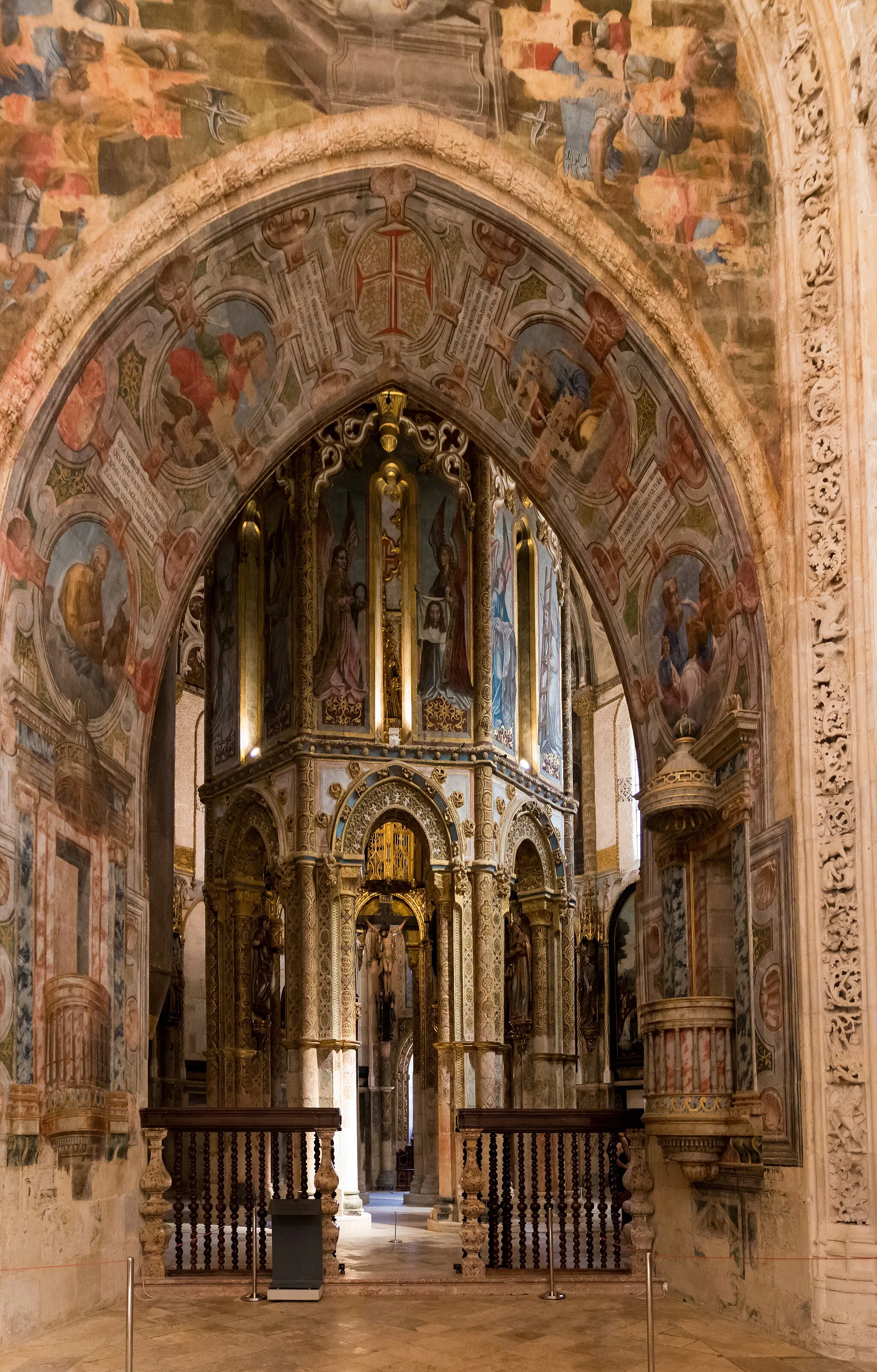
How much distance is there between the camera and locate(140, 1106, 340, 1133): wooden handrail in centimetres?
1246

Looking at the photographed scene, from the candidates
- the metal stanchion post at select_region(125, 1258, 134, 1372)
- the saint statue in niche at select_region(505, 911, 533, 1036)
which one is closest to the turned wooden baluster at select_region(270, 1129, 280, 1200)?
the metal stanchion post at select_region(125, 1258, 134, 1372)

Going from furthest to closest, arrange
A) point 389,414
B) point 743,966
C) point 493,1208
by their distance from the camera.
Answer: point 389,414, point 493,1208, point 743,966

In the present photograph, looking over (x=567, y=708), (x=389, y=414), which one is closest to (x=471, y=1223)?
(x=389, y=414)

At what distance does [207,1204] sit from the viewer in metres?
12.4

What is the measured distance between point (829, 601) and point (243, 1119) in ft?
20.1

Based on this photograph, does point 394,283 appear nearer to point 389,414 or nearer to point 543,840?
point 389,414

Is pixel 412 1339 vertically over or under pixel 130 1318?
under

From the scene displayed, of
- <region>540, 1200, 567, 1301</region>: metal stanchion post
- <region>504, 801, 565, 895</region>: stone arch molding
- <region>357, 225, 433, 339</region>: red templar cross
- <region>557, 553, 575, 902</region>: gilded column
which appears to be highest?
<region>357, 225, 433, 339</region>: red templar cross

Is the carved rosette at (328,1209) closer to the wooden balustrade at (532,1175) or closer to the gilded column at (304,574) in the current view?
the wooden balustrade at (532,1175)

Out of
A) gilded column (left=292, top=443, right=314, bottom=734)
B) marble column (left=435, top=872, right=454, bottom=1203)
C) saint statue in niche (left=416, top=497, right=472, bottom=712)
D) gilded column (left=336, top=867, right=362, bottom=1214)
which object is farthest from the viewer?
saint statue in niche (left=416, top=497, right=472, bottom=712)

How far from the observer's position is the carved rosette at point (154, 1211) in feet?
39.8

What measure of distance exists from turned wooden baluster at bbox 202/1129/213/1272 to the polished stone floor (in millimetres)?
663

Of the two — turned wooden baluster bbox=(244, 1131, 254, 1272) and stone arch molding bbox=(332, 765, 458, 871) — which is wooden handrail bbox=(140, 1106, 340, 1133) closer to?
turned wooden baluster bbox=(244, 1131, 254, 1272)

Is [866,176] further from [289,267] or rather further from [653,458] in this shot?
[289,267]
